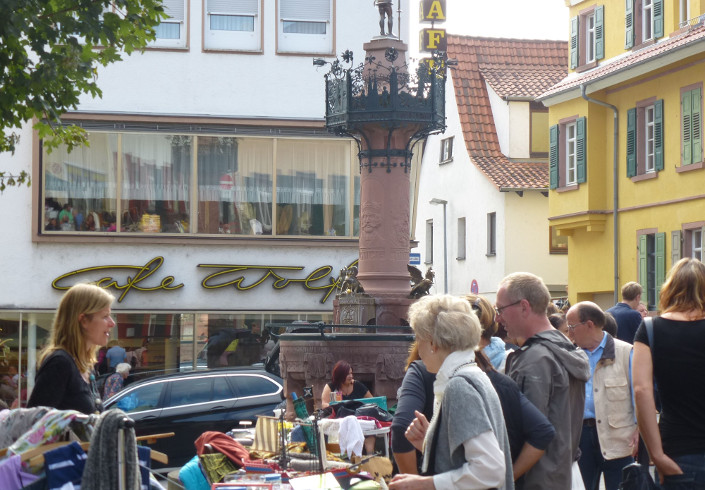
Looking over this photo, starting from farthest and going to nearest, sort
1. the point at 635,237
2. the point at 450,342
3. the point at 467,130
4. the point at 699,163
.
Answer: the point at 467,130 → the point at 635,237 → the point at 699,163 → the point at 450,342

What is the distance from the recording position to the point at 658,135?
30047 millimetres

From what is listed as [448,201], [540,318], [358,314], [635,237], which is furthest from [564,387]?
[448,201]

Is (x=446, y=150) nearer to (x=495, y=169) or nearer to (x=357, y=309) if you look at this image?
(x=495, y=169)

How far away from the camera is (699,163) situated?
28.0m

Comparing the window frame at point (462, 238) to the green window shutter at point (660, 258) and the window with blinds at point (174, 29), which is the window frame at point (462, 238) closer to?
the green window shutter at point (660, 258)

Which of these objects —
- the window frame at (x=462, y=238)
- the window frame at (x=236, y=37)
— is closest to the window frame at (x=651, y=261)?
the window frame at (x=236, y=37)

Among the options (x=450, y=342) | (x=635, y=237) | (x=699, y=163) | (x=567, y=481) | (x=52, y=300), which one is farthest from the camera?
(x=635, y=237)

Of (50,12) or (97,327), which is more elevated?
(50,12)

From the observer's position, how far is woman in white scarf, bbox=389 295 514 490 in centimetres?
491

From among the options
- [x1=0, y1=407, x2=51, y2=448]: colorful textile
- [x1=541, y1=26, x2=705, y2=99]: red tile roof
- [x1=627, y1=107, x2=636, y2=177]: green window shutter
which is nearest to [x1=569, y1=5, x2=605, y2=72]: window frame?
[x1=541, y1=26, x2=705, y2=99]: red tile roof

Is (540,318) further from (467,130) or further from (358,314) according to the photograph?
(467,130)

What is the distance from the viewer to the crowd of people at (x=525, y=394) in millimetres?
4992

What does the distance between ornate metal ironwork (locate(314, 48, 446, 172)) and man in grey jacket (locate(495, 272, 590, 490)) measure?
352 inches

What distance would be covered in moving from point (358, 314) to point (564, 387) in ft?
29.5
